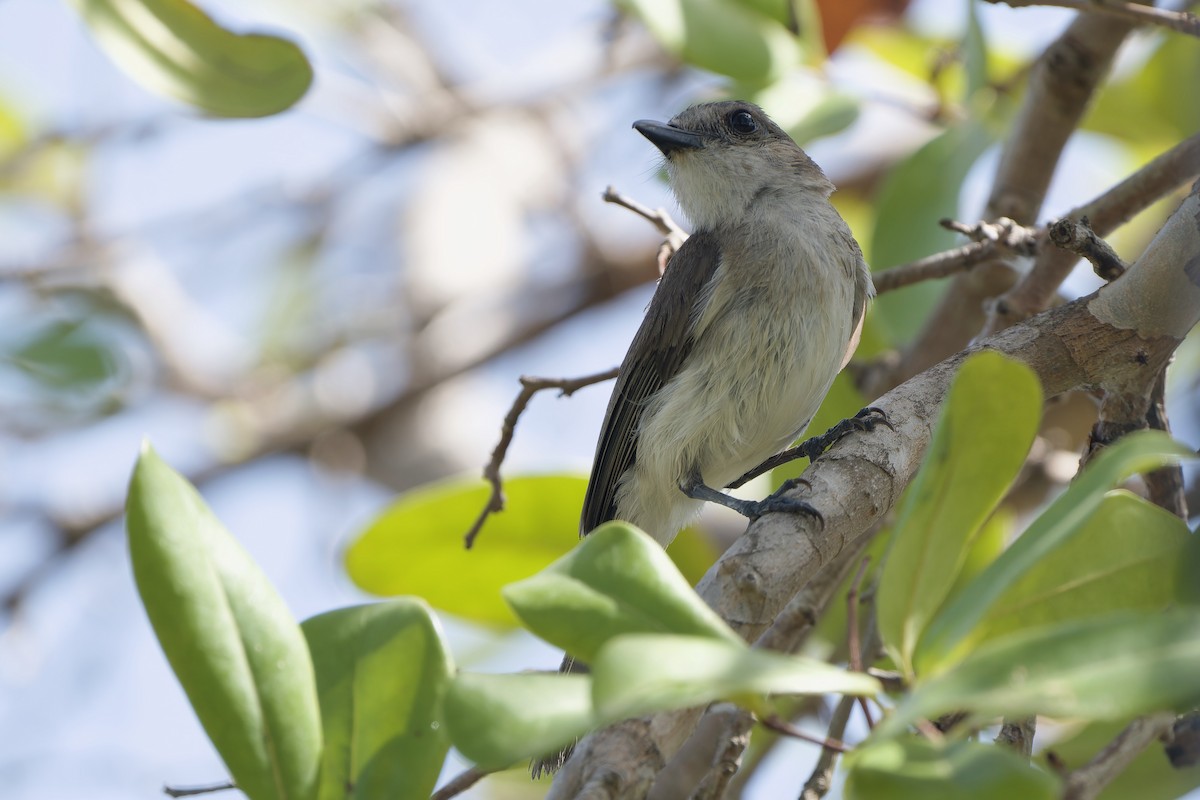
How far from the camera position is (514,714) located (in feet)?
4.09

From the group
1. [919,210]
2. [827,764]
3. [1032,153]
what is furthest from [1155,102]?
[827,764]

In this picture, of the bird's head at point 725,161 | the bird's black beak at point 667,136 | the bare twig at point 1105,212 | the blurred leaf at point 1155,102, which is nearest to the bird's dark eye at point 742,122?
the bird's head at point 725,161

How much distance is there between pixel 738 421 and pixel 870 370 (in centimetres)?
56

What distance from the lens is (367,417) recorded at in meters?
5.50

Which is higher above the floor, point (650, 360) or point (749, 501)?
point (650, 360)

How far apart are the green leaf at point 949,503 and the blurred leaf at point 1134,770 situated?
1068 millimetres

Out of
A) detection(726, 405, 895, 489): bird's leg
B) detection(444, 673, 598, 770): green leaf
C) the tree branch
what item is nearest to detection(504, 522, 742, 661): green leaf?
detection(444, 673, 598, 770): green leaf

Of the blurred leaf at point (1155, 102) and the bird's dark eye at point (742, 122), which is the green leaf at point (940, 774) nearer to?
the bird's dark eye at point (742, 122)

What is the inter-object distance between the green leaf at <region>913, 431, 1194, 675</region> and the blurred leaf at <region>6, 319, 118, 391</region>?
279cm

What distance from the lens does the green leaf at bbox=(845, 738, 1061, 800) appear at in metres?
1.14

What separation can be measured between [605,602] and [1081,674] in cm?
53

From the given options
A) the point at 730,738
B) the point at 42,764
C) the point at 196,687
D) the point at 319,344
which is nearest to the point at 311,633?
the point at 196,687

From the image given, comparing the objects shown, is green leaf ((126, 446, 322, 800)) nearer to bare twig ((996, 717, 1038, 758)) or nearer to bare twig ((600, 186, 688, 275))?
bare twig ((996, 717, 1038, 758))

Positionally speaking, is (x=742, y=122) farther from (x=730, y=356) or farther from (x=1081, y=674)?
(x=1081, y=674)
